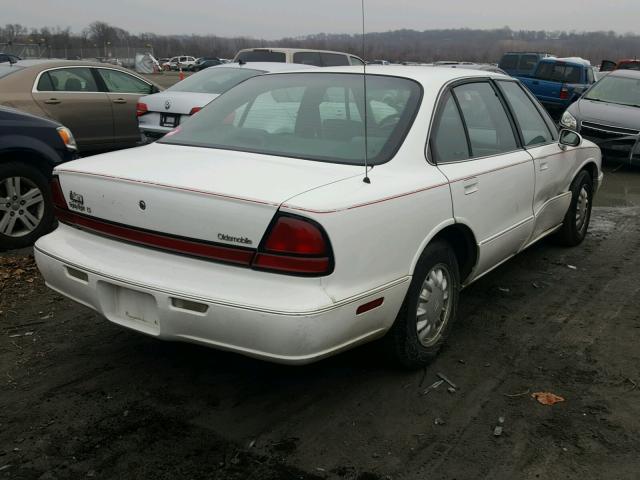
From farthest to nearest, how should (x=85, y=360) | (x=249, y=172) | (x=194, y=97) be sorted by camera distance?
(x=194, y=97) → (x=85, y=360) → (x=249, y=172)

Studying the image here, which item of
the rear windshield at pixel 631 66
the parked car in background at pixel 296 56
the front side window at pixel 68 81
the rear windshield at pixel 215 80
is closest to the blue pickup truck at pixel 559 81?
the rear windshield at pixel 631 66

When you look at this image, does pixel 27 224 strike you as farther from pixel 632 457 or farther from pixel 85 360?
pixel 632 457

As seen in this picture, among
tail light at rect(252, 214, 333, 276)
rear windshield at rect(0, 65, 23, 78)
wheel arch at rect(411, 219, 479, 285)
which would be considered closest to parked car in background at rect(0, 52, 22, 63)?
rear windshield at rect(0, 65, 23, 78)

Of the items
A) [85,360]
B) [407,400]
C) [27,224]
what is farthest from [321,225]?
[27,224]

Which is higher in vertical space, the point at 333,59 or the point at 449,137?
the point at 333,59

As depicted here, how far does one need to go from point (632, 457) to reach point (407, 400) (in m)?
1.03

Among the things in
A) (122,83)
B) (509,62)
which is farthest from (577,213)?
(509,62)

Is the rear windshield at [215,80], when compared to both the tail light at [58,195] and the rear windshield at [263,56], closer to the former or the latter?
the rear windshield at [263,56]

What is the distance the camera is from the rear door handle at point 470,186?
366cm

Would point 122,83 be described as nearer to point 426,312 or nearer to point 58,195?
point 58,195

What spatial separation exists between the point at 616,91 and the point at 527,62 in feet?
35.3

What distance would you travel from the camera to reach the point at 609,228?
7.01m

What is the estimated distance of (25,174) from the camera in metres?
5.64

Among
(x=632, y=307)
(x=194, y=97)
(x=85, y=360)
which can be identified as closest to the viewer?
(x=85, y=360)
